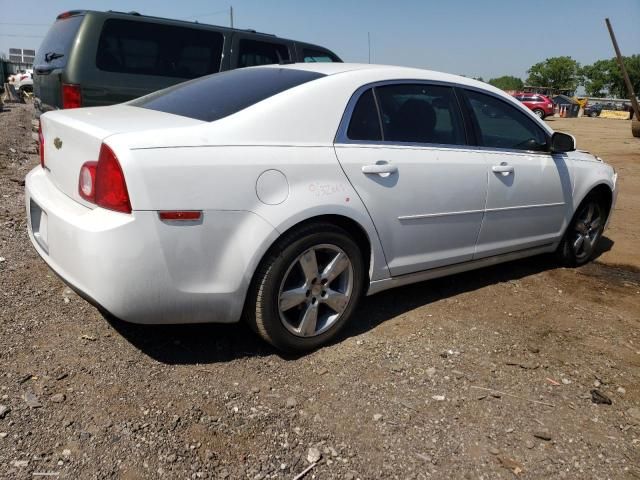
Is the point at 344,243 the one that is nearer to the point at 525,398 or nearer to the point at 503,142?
the point at 525,398

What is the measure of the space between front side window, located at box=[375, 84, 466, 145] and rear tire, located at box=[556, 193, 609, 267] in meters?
1.70

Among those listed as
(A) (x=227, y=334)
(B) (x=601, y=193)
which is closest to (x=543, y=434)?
(A) (x=227, y=334)

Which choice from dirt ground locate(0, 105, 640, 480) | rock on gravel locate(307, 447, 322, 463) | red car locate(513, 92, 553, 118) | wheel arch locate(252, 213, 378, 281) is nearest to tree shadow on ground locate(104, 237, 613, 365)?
dirt ground locate(0, 105, 640, 480)

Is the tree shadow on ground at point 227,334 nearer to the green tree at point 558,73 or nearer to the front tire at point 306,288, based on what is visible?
the front tire at point 306,288

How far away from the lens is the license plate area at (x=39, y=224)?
2853 millimetres

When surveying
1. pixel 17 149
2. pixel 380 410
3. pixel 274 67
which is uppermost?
pixel 274 67

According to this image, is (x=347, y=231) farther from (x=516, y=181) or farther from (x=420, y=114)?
(x=516, y=181)

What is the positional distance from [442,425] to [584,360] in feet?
3.89

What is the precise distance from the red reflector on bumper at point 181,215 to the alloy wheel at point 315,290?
567mm

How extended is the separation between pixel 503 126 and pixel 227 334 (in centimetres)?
244

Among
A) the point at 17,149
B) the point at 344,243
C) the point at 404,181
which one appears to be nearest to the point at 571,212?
the point at 404,181

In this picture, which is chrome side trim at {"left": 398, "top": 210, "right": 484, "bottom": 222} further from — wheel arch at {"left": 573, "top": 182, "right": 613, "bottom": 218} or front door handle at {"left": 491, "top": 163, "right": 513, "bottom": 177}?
wheel arch at {"left": 573, "top": 182, "right": 613, "bottom": 218}

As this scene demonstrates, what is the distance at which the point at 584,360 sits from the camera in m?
3.22

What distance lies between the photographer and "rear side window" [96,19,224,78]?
5.84 metres
